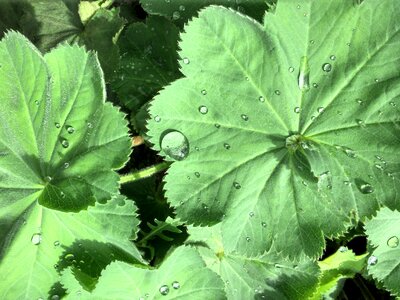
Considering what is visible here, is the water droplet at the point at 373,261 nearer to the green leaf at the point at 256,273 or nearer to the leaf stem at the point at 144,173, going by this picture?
→ the green leaf at the point at 256,273

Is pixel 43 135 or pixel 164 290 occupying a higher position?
pixel 43 135

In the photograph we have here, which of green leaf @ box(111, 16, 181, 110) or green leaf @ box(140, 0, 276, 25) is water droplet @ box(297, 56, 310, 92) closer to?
green leaf @ box(140, 0, 276, 25)

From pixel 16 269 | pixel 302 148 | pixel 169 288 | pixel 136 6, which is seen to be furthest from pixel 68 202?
pixel 136 6

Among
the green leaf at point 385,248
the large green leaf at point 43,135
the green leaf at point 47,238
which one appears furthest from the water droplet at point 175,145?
the green leaf at point 385,248

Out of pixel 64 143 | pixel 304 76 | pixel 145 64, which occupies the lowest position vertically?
pixel 64 143

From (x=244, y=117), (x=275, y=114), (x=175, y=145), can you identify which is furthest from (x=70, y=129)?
(x=275, y=114)

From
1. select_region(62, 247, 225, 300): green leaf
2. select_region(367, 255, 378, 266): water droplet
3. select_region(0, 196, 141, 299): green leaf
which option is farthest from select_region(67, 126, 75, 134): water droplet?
select_region(367, 255, 378, 266): water droplet

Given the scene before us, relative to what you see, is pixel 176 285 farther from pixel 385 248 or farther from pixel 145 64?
pixel 145 64
